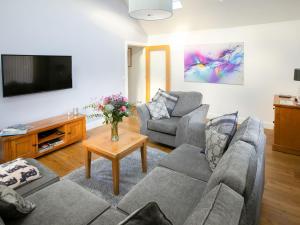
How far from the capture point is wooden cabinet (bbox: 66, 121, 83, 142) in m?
3.76

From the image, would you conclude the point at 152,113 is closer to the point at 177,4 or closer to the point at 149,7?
the point at 149,7

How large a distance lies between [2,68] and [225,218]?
342cm

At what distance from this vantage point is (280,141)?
3.52 meters

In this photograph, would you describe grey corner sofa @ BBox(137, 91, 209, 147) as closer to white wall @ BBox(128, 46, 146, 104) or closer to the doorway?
the doorway

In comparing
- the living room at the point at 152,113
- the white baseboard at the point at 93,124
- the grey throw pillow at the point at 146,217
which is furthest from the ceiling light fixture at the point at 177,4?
the grey throw pillow at the point at 146,217

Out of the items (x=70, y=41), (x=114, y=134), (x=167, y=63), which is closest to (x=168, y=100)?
(x=114, y=134)

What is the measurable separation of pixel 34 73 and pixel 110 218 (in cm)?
292

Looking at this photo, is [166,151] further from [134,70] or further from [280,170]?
[134,70]

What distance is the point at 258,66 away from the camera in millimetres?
4707

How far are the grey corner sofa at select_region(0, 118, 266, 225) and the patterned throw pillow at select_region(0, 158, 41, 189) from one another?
72 millimetres

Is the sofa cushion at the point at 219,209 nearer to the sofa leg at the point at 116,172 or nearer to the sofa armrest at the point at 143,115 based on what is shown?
the sofa leg at the point at 116,172

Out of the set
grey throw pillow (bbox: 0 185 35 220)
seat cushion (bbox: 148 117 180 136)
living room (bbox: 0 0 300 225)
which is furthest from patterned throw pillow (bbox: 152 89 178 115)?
grey throw pillow (bbox: 0 185 35 220)

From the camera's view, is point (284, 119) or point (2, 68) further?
point (284, 119)

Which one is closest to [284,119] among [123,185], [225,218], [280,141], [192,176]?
[280,141]
